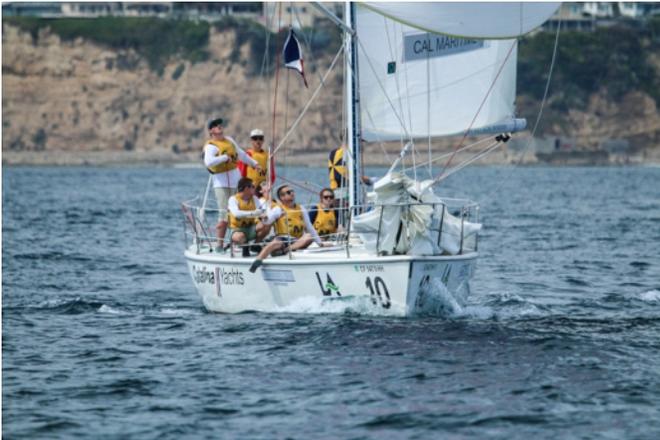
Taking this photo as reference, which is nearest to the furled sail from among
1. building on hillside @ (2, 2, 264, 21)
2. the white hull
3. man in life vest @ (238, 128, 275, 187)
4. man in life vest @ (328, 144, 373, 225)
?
man in life vest @ (328, 144, 373, 225)

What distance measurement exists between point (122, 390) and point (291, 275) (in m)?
3.80

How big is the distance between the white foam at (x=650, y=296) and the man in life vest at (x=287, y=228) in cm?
542

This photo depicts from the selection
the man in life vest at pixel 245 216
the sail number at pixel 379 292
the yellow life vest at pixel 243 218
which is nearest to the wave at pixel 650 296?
the sail number at pixel 379 292

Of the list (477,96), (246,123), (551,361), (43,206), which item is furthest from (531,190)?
(551,361)

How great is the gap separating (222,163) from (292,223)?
4.09ft

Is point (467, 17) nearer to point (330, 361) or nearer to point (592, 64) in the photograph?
point (330, 361)

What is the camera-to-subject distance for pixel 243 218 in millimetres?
16547

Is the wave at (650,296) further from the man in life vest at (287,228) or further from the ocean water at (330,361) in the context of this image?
the man in life vest at (287,228)

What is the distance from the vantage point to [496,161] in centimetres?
11181

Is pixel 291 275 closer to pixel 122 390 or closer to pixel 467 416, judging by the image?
pixel 122 390

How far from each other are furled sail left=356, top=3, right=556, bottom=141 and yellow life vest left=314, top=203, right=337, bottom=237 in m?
1.63

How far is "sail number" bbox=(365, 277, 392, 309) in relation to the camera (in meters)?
15.1

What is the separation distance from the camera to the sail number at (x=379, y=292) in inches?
594

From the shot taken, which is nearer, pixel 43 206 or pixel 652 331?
pixel 652 331
